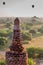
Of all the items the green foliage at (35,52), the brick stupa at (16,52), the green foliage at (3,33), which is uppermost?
the brick stupa at (16,52)

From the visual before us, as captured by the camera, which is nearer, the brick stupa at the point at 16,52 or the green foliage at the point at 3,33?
the brick stupa at the point at 16,52

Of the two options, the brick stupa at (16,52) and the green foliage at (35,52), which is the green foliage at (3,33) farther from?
the brick stupa at (16,52)

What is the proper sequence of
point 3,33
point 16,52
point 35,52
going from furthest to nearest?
point 3,33, point 35,52, point 16,52

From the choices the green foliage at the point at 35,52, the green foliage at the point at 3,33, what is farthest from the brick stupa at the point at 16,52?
the green foliage at the point at 3,33

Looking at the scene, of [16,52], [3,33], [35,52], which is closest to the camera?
[16,52]

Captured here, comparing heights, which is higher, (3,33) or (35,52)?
(3,33)

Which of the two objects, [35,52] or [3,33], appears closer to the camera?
[35,52]

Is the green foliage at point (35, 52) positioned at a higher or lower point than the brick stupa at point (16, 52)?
lower

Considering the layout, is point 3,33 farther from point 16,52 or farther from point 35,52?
point 16,52

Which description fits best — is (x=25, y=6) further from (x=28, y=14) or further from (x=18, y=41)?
(x=18, y=41)

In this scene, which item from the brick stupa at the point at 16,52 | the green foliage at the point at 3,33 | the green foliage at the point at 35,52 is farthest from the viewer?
the green foliage at the point at 3,33

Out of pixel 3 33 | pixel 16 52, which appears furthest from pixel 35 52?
pixel 16 52
